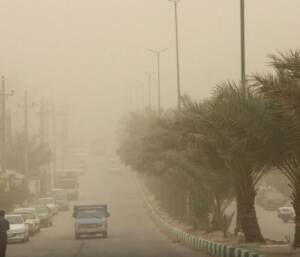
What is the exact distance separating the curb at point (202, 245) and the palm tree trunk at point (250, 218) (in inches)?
61.5

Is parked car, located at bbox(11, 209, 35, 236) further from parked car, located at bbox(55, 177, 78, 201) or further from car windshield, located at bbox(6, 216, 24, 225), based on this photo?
parked car, located at bbox(55, 177, 78, 201)

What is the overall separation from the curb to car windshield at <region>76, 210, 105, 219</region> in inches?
153

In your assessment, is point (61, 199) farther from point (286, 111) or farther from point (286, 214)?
point (286, 111)

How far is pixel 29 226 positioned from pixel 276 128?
35685 mm

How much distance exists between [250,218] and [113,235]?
97.3ft

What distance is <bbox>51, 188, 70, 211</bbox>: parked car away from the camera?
121819 mm

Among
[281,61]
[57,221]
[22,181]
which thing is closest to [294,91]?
[281,61]

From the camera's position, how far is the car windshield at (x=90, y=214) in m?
76.0

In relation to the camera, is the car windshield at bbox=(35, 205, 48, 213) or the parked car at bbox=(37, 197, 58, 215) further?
the parked car at bbox=(37, 197, 58, 215)

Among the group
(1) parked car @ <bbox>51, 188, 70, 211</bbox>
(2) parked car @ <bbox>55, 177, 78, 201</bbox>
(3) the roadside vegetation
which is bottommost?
(1) parked car @ <bbox>51, 188, 70, 211</bbox>

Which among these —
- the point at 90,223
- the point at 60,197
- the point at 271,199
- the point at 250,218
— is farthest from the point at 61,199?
the point at 250,218

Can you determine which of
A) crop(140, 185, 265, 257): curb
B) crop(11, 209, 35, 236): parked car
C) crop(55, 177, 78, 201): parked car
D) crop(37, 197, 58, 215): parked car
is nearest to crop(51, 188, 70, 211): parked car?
crop(37, 197, 58, 215): parked car

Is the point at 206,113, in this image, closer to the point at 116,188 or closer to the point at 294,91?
the point at 294,91

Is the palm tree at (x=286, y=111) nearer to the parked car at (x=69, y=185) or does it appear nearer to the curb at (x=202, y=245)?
the curb at (x=202, y=245)
